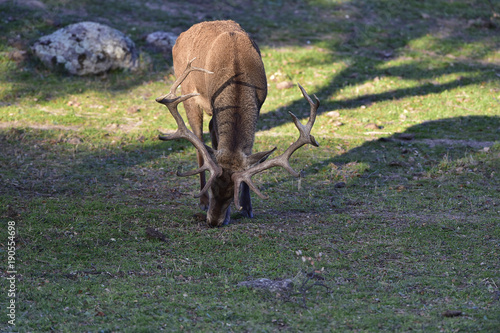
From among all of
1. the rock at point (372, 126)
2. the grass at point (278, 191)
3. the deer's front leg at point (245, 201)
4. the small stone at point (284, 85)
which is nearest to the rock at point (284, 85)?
the small stone at point (284, 85)

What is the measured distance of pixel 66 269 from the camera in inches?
236

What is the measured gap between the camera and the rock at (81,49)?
1492 cm

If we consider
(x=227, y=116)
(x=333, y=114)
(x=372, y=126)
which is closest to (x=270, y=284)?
(x=227, y=116)

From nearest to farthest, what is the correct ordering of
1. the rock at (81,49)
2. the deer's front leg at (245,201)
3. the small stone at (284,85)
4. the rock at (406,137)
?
the deer's front leg at (245,201), the rock at (406,137), the rock at (81,49), the small stone at (284,85)

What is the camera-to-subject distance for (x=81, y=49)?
585 inches

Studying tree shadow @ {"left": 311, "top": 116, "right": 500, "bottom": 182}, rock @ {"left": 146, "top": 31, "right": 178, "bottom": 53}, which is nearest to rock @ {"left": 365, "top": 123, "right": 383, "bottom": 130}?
tree shadow @ {"left": 311, "top": 116, "right": 500, "bottom": 182}

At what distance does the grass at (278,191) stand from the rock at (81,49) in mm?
333

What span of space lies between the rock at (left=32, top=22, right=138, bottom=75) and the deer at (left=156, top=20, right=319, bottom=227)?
269 inches

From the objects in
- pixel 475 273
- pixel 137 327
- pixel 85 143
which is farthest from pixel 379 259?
pixel 85 143

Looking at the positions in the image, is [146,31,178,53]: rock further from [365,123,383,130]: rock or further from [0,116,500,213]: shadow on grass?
[365,123,383,130]: rock

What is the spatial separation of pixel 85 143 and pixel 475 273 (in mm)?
7919

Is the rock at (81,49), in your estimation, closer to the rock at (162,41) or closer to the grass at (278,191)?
the grass at (278,191)

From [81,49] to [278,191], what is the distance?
8.05 metres

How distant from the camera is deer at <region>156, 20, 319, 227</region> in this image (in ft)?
23.2
